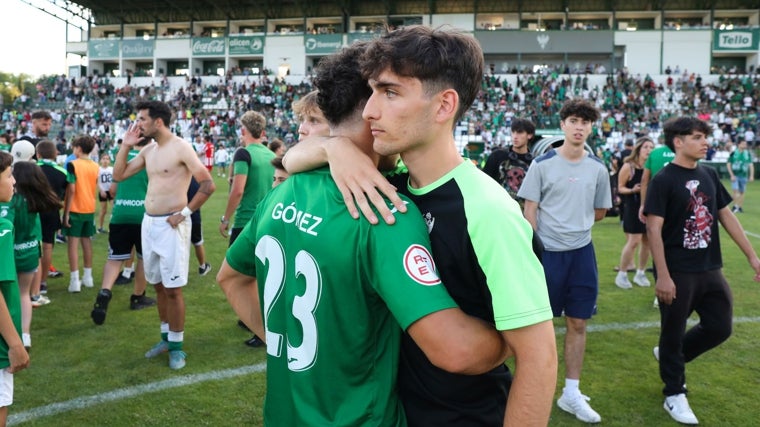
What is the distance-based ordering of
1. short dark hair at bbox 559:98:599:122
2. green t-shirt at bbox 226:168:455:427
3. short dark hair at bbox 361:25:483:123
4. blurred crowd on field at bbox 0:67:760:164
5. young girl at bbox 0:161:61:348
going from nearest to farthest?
green t-shirt at bbox 226:168:455:427 < short dark hair at bbox 361:25:483:123 < short dark hair at bbox 559:98:599:122 < young girl at bbox 0:161:61:348 < blurred crowd on field at bbox 0:67:760:164

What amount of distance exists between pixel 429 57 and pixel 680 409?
3.66 m

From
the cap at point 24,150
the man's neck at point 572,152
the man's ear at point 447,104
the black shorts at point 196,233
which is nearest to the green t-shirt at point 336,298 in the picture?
Answer: the man's ear at point 447,104

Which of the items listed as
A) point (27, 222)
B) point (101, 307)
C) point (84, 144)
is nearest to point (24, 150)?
point (84, 144)

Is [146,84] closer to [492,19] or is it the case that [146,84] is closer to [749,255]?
[492,19]

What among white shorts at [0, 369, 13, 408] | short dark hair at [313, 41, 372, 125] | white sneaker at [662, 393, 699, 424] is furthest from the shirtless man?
white sneaker at [662, 393, 699, 424]

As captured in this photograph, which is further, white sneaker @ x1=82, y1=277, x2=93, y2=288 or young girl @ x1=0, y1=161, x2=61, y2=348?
white sneaker @ x1=82, y1=277, x2=93, y2=288

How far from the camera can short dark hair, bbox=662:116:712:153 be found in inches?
168

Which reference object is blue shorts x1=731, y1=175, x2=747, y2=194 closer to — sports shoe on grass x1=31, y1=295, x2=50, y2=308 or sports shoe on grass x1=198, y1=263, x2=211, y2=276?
sports shoe on grass x1=198, y1=263, x2=211, y2=276

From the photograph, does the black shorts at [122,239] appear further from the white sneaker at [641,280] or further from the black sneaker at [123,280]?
the white sneaker at [641,280]

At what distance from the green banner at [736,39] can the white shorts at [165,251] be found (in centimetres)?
5098

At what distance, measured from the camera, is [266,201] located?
1946mm

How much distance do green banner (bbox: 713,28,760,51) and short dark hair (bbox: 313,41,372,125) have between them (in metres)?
52.8

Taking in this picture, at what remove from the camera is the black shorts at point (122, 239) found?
20.6 feet

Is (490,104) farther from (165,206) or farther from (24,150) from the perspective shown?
(165,206)
